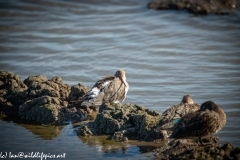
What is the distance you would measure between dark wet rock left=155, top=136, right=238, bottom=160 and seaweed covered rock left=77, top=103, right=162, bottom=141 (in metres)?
0.62

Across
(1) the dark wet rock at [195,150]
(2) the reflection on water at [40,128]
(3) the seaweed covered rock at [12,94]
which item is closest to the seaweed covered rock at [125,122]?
(2) the reflection on water at [40,128]

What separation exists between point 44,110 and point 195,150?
3.07 m

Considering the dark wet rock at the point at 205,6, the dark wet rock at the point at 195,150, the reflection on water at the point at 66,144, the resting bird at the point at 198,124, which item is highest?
the dark wet rock at the point at 205,6

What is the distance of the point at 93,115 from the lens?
26.5 ft

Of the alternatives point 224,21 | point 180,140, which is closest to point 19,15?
point 224,21

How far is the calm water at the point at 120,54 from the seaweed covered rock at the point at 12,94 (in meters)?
0.63

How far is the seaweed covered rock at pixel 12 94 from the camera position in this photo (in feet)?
27.1

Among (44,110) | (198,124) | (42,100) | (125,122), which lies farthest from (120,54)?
(198,124)

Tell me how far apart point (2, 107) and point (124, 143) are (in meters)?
2.93

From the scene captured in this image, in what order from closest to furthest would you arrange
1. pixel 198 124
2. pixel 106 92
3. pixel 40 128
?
pixel 198 124 < pixel 40 128 < pixel 106 92

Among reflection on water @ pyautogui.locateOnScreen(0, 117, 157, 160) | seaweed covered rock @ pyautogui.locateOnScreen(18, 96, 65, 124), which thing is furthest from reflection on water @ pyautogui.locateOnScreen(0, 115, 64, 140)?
seaweed covered rock @ pyautogui.locateOnScreen(18, 96, 65, 124)

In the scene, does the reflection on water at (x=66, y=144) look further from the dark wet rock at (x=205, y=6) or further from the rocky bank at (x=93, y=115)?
the dark wet rock at (x=205, y=6)

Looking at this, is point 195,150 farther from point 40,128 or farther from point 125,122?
point 40,128

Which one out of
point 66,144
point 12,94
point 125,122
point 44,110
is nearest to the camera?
point 66,144
